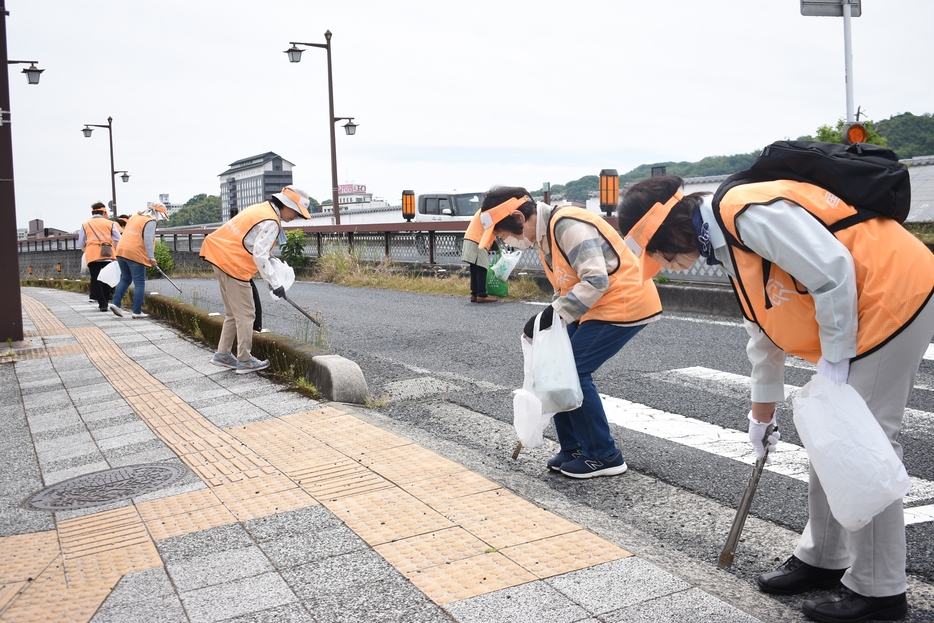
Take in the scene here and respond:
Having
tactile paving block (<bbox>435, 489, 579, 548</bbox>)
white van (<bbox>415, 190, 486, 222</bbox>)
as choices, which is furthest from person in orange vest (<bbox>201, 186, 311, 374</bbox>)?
white van (<bbox>415, 190, 486, 222</bbox>)

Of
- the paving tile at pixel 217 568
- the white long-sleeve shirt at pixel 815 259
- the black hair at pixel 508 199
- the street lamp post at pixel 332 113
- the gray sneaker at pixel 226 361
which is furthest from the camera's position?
the street lamp post at pixel 332 113

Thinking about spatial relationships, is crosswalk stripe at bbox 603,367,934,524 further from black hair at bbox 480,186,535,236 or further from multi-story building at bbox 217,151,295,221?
multi-story building at bbox 217,151,295,221

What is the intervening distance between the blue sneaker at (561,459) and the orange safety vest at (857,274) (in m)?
1.85

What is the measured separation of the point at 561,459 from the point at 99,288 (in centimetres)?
1221

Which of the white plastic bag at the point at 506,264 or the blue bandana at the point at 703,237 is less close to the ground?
the blue bandana at the point at 703,237

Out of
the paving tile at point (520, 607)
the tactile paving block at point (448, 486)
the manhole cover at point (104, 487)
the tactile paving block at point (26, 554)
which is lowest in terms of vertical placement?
the tactile paving block at point (26, 554)

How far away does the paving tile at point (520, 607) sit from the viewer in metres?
2.69

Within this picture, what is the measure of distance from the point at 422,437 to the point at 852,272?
10.3 ft

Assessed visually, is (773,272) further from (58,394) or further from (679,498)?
(58,394)

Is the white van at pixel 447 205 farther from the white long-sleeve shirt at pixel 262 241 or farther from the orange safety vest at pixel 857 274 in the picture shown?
the orange safety vest at pixel 857 274

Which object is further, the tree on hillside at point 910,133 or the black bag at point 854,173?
the tree on hillside at point 910,133

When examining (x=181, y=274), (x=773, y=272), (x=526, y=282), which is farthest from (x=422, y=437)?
(x=181, y=274)

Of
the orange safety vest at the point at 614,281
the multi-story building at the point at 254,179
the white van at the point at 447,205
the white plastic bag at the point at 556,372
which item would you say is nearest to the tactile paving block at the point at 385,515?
the white plastic bag at the point at 556,372

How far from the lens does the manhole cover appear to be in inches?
170
